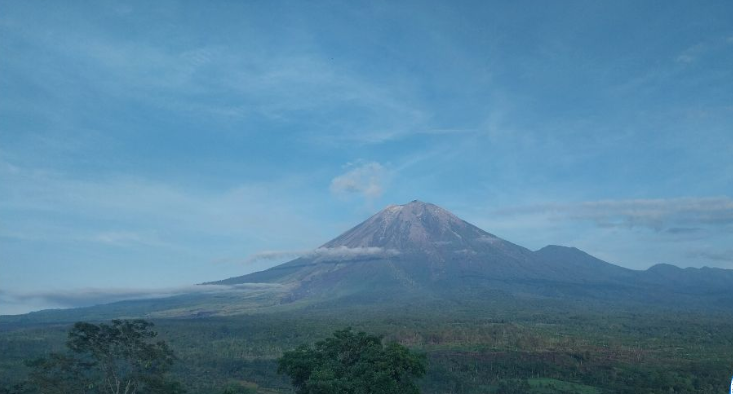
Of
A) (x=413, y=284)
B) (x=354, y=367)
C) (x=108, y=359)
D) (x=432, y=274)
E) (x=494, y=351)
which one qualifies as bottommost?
(x=494, y=351)

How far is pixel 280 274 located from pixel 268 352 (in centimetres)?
12565

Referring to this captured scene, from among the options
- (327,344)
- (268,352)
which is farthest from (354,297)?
(327,344)

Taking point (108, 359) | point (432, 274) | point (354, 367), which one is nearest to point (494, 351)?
point (354, 367)

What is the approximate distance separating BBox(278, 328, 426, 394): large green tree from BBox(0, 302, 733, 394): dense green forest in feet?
15.0

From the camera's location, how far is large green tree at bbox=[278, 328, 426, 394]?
79.0 ft

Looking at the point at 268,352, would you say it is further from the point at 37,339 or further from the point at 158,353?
the point at 158,353

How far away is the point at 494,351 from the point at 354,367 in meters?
37.4

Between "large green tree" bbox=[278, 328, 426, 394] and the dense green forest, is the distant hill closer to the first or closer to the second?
the dense green forest

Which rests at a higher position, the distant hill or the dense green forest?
the distant hill

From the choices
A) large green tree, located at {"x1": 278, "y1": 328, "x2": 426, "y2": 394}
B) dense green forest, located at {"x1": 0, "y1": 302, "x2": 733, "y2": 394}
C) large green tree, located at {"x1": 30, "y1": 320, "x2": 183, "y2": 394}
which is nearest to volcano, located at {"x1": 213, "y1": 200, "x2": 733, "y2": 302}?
dense green forest, located at {"x1": 0, "y1": 302, "x2": 733, "y2": 394}

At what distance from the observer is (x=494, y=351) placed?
194ft

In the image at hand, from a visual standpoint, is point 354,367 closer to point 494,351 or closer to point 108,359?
point 108,359

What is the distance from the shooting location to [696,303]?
146500mm

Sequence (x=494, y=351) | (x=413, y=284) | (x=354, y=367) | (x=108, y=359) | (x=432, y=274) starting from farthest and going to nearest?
(x=432, y=274) → (x=413, y=284) → (x=494, y=351) → (x=354, y=367) → (x=108, y=359)
